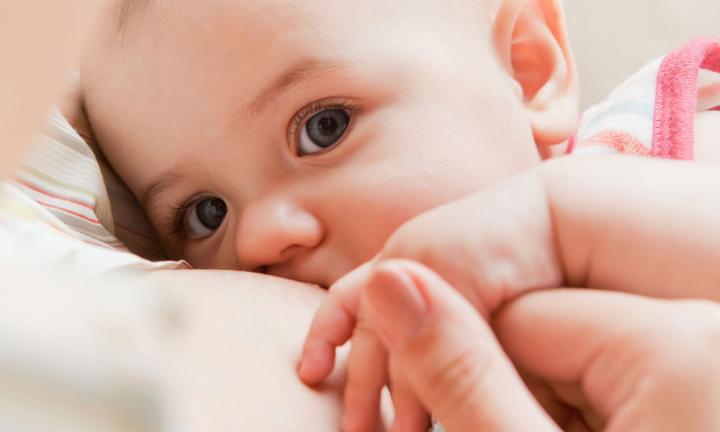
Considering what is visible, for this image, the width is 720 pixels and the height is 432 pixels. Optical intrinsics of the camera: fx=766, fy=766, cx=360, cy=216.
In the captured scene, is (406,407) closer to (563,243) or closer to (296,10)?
(563,243)

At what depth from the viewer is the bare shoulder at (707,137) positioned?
958mm

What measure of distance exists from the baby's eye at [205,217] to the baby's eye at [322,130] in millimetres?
165

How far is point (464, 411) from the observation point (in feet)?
1.27

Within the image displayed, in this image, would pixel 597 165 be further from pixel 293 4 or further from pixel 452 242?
pixel 293 4

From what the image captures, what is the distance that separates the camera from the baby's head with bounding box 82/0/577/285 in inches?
30.3

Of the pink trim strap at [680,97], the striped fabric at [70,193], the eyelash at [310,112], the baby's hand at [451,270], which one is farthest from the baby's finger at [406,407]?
the pink trim strap at [680,97]

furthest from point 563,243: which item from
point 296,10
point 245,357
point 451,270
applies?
point 296,10

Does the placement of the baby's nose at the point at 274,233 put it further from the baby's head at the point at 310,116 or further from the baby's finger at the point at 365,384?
the baby's finger at the point at 365,384

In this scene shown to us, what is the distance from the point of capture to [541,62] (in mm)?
994

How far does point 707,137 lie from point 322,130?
0.52m

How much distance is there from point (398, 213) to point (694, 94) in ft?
1.83

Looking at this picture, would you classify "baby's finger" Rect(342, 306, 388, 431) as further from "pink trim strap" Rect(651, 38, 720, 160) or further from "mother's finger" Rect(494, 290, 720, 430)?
"pink trim strap" Rect(651, 38, 720, 160)

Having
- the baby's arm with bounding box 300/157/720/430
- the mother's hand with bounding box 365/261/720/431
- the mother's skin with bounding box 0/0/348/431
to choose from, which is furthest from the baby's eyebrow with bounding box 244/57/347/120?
the mother's hand with bounding box 365/261/720/431

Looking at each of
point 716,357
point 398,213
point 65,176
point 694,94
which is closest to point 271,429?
point 716,357
